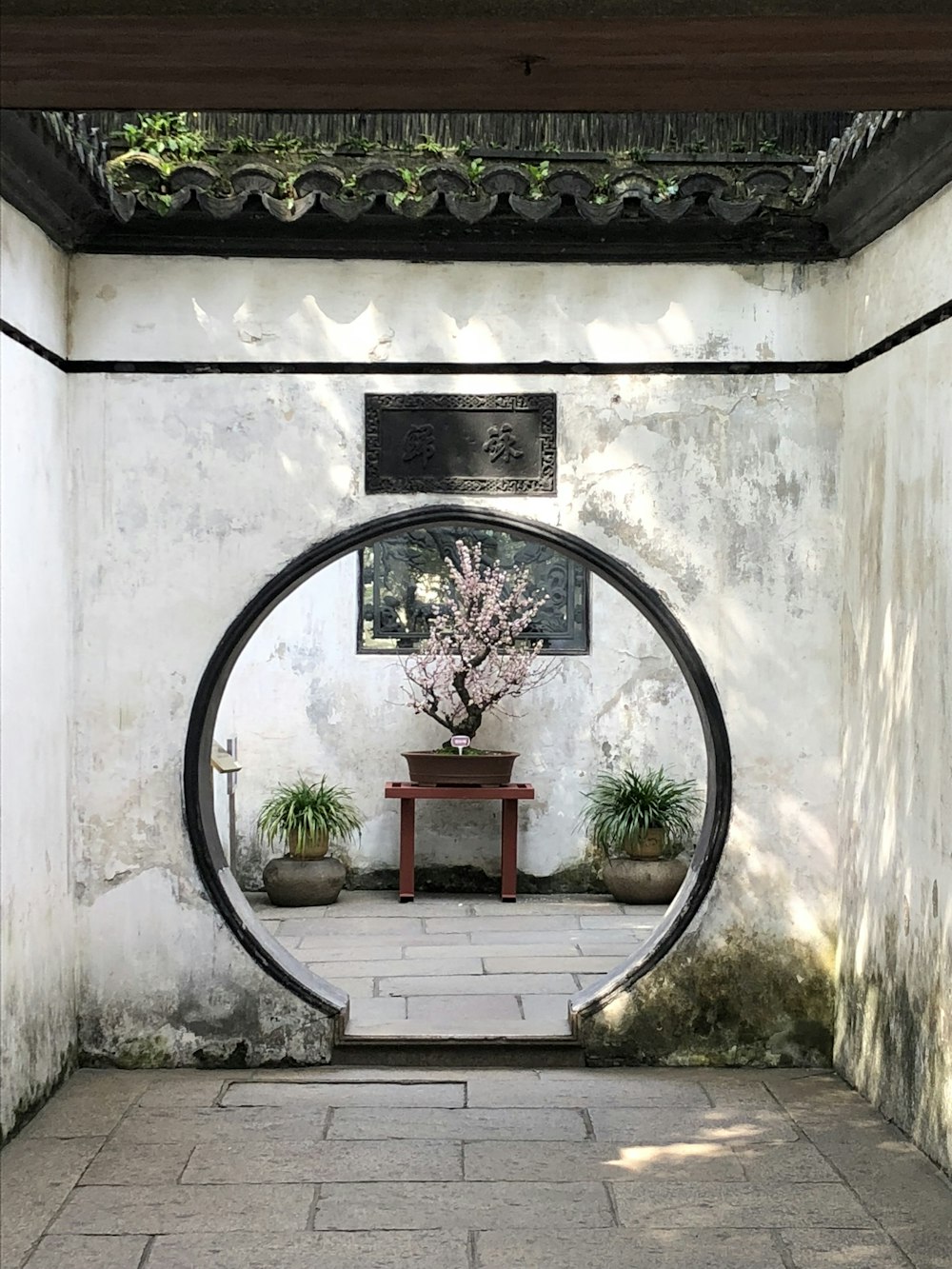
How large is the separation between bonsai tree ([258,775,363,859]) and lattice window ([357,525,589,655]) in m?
0.96

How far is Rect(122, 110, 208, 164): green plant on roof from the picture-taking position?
6.02 metres

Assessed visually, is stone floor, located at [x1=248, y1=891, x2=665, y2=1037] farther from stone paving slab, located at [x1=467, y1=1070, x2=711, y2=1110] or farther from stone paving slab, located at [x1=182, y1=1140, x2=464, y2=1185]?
stone paving slab, located at [x1=182, y1=1140, x2=464, y2=1185]

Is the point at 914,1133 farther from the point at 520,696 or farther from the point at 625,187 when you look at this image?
the point at 520,696

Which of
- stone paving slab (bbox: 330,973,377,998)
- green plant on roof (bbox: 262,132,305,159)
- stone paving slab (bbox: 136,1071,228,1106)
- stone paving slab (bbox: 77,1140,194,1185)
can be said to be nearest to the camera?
A: stone paving slab (bbox: 77,1140,194,1185)

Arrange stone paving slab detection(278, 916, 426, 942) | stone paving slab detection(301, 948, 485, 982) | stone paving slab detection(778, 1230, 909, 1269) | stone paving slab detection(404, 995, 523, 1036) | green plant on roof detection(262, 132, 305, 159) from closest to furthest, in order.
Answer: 1. stone paving slab detection(778, 1230, 909, 1269)
2. stone paving slab detection(404, 995, 523, 1036)
3. green plant on roof detection(262, 132, 305, 159)
4. stone paving slab detection(301, 948, 485, 982)
5. stone paving slab detection(278, 916, 426, 942)

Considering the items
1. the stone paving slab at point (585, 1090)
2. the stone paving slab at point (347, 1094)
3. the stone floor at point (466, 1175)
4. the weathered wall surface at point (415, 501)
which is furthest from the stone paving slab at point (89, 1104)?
the stone paving slab at point (585, 1090)

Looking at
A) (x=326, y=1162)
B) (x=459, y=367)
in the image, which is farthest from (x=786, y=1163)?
(x=459, y=367)

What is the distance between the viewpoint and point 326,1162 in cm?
416

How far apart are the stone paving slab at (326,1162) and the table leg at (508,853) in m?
4.18

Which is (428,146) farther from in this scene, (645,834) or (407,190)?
(645,834)

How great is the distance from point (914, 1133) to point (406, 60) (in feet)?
11.3

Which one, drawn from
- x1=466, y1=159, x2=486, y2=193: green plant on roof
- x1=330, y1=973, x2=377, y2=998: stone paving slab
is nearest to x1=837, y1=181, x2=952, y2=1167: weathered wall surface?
x1=466, y1=159, x2=486, y2=193: green plant on roof

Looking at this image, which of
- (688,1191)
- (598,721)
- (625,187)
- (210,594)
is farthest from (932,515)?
(598,721)

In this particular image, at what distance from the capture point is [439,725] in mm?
9031
